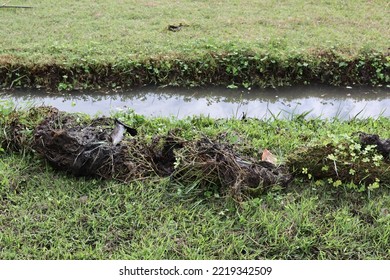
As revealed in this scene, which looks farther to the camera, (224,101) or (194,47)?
(194,47)

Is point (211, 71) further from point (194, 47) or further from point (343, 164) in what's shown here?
point (343, 164)

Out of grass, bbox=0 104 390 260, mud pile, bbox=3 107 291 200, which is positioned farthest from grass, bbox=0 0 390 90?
grass, bbox=0 104 390 260

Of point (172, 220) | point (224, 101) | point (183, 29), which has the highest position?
point (183, 29)

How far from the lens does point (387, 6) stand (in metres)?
7.34

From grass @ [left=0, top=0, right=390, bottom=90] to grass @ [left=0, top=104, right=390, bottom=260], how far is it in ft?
6.98

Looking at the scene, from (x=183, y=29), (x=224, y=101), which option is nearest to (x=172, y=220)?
(x=224, y=101)

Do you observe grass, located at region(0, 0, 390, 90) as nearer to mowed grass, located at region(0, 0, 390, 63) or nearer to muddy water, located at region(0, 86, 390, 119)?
mowed grass, located at region(0, 0, 390, 63)

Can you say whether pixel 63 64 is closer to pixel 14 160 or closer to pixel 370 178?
pixel 14 160

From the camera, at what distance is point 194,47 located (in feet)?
18.4

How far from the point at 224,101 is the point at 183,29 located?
1.88 metres

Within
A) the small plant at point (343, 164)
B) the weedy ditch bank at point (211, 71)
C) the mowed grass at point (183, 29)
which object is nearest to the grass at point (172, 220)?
the small plant at point (343, 164)

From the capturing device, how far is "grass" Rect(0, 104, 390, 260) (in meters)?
2.67

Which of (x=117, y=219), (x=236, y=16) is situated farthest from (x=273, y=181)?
(x=236, y=16)

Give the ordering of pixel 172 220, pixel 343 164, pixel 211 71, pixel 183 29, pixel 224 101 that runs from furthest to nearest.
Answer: pixel 183 29, pixel 211 71, pixel 224 101, pixel 343 164, pixel 172 220
